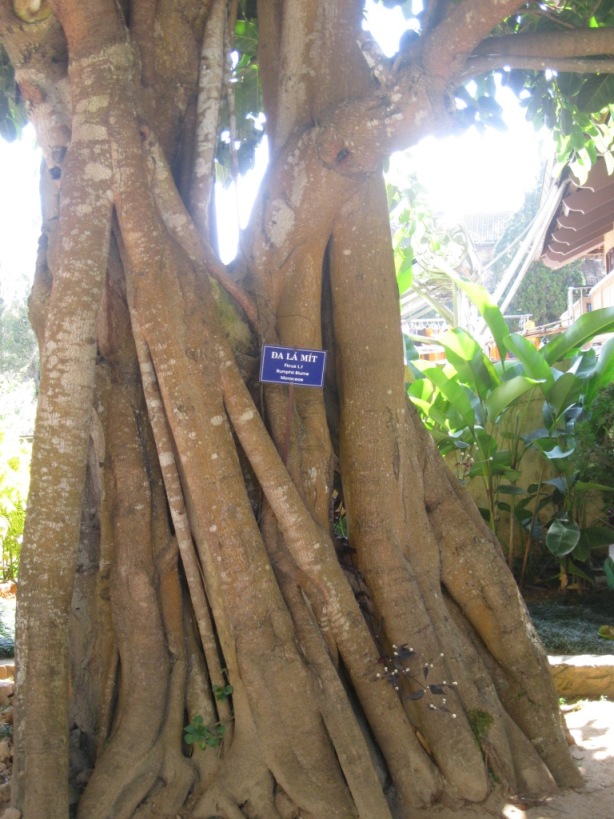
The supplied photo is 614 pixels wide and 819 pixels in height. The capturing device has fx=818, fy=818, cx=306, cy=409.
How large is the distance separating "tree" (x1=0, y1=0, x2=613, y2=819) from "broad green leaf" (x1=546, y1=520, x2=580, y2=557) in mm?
2211

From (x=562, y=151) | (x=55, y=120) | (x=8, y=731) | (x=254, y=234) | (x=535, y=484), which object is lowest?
(x=8, y=731)

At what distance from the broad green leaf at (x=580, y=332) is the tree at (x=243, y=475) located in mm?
2837

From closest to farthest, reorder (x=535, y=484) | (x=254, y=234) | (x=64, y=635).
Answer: (x=64, y=635), (x=254, y=234), (x=535, y=484)

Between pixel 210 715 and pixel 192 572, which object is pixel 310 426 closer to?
pixel 192 572

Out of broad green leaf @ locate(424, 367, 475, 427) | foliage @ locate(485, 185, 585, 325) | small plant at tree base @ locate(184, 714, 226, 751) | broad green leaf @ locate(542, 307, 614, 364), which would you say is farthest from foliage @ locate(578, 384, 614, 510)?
foliage @ locate(485, 185, 585, 325)

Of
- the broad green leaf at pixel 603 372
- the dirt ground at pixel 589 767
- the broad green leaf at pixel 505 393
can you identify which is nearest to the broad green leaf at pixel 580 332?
the broad green leaf at pixel 603 372

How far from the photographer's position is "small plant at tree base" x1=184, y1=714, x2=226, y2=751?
11.4ft

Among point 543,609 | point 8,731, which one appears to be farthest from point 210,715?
point 543,609

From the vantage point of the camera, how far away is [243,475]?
3.81 meters

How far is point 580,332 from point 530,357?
547mm

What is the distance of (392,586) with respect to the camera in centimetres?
387

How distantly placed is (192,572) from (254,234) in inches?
67.5

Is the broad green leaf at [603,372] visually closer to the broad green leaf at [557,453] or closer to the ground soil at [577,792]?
the broad green leaf at [557,453]

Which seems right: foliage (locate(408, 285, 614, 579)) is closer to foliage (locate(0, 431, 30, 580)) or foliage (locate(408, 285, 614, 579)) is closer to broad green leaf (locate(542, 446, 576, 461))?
broad green leaf (locate(542, 446, 576, 461))
